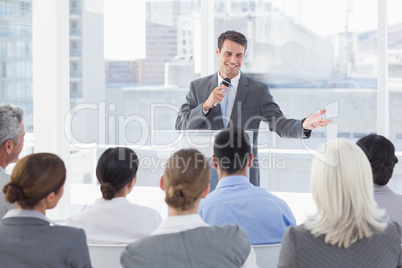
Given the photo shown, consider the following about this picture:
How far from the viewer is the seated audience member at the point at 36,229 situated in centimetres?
171

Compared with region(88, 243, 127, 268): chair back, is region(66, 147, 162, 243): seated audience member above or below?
above

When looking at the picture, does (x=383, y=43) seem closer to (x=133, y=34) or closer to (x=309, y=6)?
(x=309, y=6)

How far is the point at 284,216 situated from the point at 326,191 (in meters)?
0.51

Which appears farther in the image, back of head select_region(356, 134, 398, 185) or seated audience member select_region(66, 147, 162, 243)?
back of head select_region(356, 134, 398, 185)

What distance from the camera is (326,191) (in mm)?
1681

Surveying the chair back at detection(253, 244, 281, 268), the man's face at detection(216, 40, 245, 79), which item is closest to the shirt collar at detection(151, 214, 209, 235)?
the chair back at detection(253, 244, 281, 268)

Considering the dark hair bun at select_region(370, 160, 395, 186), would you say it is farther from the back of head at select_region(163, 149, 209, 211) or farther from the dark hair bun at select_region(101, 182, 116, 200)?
the dark hair bun at select_region(101, 182, 116, 200)

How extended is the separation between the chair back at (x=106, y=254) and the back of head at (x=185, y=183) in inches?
13.8

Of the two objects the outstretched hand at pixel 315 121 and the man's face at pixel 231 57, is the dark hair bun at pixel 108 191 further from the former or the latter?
the man's face at pixel 231 57

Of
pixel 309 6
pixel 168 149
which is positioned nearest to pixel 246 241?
pixel 168 149

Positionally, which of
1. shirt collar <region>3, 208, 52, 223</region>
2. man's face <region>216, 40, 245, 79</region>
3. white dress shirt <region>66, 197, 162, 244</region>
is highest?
man's face <region>216, 40, 245, 79</region>

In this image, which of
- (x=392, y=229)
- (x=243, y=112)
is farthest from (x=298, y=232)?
(x=243, y=112)

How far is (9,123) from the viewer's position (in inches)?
101

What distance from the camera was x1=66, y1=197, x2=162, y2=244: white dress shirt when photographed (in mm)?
2062
